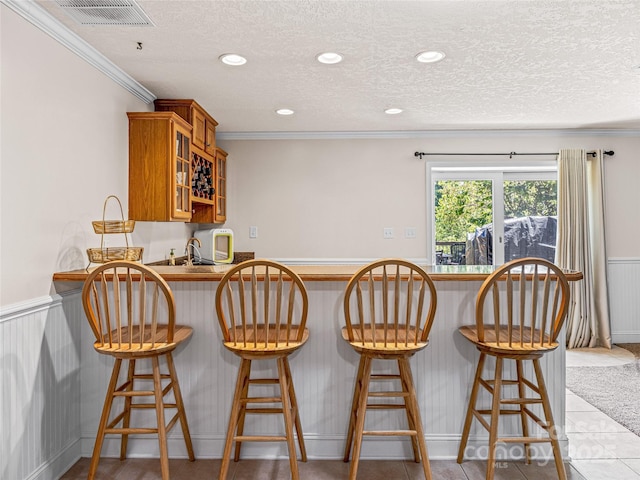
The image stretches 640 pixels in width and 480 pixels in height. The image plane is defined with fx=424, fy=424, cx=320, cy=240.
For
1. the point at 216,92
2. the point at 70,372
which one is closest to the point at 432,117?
the point at 216,92

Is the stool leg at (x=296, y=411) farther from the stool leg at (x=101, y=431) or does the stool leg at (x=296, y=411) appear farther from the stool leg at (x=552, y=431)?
the stool leg at (x=552, y=431)

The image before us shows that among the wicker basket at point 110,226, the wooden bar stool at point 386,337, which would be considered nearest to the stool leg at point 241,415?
the wooden bar stool at point 386,337

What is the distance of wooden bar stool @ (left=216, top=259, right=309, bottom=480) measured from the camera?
183 centimetres

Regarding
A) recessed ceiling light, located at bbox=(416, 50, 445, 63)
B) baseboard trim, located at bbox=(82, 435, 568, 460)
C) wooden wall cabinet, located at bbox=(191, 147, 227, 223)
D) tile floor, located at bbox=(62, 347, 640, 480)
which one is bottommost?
tile floor, located at bbox=(62, 347, 640, 480)

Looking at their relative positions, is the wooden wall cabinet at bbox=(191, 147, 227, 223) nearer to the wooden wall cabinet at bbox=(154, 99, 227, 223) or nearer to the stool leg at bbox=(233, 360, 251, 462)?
the wooden wall cabinet at bbox=(154, 99, 227, 223)

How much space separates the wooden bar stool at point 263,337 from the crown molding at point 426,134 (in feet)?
8.72

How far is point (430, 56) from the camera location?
101 inches

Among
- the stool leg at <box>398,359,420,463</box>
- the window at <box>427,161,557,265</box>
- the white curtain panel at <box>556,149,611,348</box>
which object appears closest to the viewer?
the stool leg at <box>398,359,420,463</box>

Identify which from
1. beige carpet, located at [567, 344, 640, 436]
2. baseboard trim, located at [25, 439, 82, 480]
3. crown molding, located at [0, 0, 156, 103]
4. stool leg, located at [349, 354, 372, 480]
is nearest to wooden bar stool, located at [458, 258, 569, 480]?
stool leg, located at [349, 354, 372, 480]

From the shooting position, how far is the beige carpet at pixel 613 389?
283 cm

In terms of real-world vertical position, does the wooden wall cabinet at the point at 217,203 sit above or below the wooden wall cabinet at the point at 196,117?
below

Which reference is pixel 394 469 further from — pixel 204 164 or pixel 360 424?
pixel 204 164

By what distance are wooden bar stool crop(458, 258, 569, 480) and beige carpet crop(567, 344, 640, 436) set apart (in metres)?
1.06

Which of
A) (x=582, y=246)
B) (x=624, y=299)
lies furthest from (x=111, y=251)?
(x=624, y=299)
